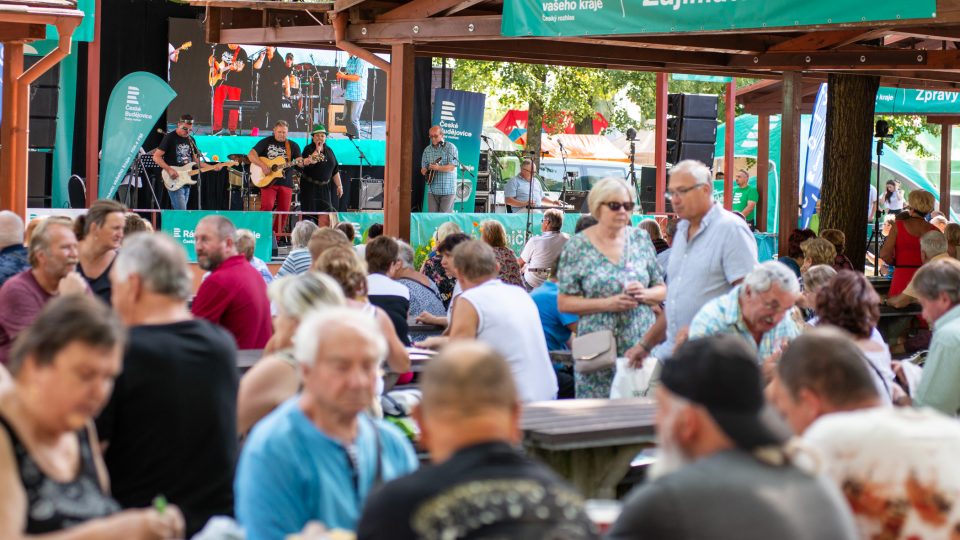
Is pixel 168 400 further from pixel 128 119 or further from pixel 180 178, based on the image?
pixel 180 178

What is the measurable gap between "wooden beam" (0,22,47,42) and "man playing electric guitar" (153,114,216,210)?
6511mm

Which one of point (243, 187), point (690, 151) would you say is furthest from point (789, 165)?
point (690, 151)

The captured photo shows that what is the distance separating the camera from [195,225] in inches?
559

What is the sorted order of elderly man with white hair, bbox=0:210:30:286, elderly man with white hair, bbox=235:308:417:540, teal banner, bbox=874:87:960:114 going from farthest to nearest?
teal banner, bbox=874:87:960:114, elderly man with white hair, bbox=0:210:30:286, elderly man with white hair, bbox=235:308:417:540

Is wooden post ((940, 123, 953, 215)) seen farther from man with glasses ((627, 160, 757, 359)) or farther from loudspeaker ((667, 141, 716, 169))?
man with glasses ((627, 160, 757, 359))

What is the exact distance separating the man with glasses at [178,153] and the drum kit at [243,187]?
875mm

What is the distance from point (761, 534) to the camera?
2.33 m

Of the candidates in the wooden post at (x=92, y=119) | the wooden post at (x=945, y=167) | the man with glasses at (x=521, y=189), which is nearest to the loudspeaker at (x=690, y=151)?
the man with glasses at (x=521, y=189)

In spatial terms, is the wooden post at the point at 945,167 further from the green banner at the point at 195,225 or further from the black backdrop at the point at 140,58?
the green banner at the point at 195,225

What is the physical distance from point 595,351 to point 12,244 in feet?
9.83

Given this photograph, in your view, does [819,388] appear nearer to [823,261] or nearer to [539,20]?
[823,261]

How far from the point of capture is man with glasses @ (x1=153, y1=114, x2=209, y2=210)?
17906 mm

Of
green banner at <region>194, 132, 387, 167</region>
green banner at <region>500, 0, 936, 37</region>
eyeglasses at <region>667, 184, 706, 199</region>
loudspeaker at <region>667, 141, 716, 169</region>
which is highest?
green banner at <region>500, 0, 936, 37</region>

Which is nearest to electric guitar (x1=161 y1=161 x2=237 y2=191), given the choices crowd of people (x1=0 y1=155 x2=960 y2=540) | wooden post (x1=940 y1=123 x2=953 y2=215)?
crowd of people (x1=0 y1=155 x2=960 y2=540)
